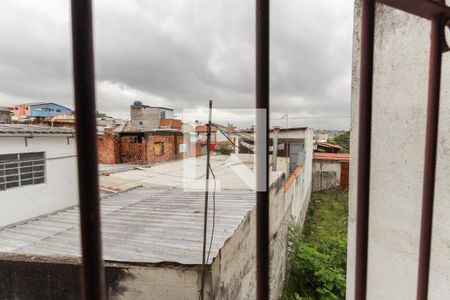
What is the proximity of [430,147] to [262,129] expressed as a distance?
0.46 m

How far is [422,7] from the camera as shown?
1.99ft

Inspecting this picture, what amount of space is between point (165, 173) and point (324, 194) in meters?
8.28

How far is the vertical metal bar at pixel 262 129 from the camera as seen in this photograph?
0.45 metres

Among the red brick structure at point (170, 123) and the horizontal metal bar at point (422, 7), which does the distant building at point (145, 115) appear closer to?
the red brick structure at point (170, 123)

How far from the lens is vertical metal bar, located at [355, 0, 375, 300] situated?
1.71 feet

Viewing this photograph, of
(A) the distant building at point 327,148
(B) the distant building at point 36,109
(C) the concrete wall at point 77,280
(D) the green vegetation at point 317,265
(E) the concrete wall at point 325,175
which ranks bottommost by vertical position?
(D) the green vegetation at point 317,265

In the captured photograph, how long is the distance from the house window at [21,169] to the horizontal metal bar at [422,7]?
28.4ft

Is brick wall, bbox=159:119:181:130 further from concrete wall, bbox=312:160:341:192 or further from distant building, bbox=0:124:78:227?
distant building, bbox=0:124:78:227

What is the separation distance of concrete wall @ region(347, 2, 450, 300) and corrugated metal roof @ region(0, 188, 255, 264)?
145cm

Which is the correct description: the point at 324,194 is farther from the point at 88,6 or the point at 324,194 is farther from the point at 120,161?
the point at 88,6

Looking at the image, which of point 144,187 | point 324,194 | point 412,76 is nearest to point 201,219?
point 412,76

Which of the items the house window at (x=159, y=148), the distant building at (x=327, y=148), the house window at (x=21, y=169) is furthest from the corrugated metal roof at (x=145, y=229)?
the distant building at (x=327, y=148)

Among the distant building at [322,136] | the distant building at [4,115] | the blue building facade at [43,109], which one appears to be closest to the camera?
the distant building at [4,115]

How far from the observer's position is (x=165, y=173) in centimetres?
930
